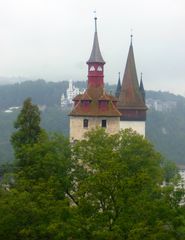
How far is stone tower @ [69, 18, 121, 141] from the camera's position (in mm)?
57719

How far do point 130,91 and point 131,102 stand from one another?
134 centimetres

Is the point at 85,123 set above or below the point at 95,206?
above

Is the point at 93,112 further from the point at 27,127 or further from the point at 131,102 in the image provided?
the point at 131,102

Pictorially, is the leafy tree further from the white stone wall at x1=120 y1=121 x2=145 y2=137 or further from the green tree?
the white stone wall at x1=120 y1=121 x2=145 y2=137

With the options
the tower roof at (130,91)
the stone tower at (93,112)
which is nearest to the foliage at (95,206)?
the stone tower at (93,112)

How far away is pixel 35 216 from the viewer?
33438mm

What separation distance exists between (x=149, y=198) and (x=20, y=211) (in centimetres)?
558

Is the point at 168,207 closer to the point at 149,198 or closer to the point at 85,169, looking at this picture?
the point at 149,198

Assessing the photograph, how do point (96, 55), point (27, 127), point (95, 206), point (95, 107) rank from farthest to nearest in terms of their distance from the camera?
point (96, 55) → point (95, 107) → point (27, 127) → point (95, 206)

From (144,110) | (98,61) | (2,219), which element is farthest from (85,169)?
(144,110)

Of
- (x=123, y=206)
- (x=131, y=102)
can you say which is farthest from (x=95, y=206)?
(x=131, y=102)

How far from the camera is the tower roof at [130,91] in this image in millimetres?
72188

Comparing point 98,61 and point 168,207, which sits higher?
point 98,61

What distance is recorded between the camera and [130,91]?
73.4 m
